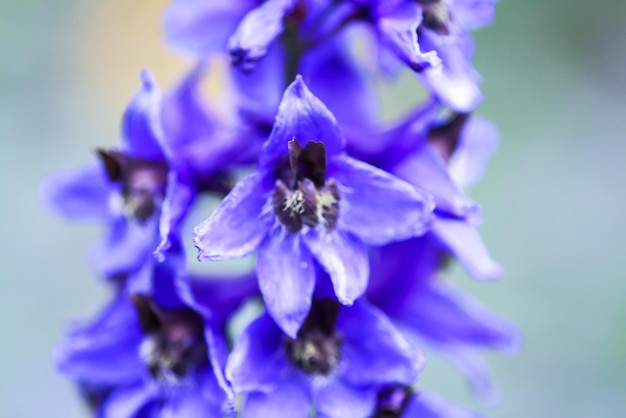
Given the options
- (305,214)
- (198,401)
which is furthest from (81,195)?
(305,214)

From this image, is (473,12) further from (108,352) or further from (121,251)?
(108,352)

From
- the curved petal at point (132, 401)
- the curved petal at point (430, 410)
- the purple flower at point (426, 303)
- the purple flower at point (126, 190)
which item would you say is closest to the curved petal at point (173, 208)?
the purple flower at point (126, 190)

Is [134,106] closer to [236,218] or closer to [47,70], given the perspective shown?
[236,218]

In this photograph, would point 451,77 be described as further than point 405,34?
Yes

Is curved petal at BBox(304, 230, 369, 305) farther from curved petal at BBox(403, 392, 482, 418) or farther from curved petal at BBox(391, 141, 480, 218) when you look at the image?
curved petal at BBox(403, 392, 482, 418)

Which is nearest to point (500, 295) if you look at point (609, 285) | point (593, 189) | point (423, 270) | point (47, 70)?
point (609, 285)

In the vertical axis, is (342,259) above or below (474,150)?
above
